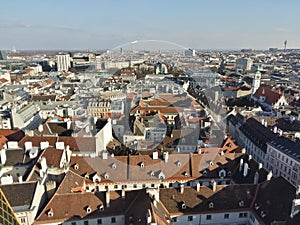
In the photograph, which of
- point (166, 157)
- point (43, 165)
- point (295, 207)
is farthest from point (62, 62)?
point (295, 207)

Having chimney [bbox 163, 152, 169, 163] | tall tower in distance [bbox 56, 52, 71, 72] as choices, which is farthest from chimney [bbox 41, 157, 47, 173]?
tall tower in distance [bbox 56, 52, 71, 72]

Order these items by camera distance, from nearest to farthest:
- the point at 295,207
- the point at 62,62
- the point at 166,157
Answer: the point at 295,207, the point at 166,157, the point at 62,62

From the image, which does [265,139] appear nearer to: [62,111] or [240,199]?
[240,199]

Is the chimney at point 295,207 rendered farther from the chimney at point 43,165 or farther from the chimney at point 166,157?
the chimney at point 43,165

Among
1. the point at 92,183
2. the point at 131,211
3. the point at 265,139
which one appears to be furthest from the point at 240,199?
the point at 265,139

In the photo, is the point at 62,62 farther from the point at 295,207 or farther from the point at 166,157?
the point at 295,207

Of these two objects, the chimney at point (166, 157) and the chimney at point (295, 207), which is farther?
the chimney at point (166, 157)

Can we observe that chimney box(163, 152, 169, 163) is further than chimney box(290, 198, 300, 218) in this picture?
Yes

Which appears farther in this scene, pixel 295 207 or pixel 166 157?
pixel 166 157

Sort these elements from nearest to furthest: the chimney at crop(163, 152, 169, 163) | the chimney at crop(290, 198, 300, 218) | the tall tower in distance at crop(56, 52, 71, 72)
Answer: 1. the chimney at crop(290, 198, 300, 218)
2. the chimney at crop(163, 152, 169, 163)
3. the tall tower in distance at crop(56, 52, 71, 72)

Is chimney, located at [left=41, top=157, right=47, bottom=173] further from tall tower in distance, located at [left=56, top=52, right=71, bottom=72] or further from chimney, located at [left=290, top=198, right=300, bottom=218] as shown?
tall tower in distance, located at [left=56, top=52, right=71, bottom=72]

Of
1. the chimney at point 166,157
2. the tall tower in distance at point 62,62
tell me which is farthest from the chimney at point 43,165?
the tall tower in distance at point 62,62
